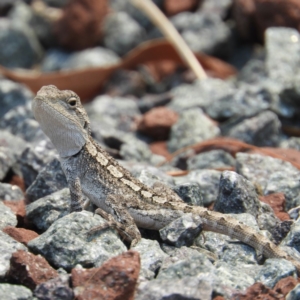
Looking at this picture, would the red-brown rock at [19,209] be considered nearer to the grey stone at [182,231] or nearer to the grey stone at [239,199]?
the grey stone at [182,231]

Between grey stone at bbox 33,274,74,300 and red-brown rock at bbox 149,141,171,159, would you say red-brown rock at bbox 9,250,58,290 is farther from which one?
red-brown rock at bbox 149,141,171,159

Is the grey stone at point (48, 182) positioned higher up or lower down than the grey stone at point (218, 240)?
higher up

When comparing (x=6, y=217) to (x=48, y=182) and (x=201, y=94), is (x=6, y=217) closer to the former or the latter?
(x=48, y=182)

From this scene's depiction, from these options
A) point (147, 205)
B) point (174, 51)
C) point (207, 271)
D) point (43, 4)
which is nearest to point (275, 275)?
point (207, 271)

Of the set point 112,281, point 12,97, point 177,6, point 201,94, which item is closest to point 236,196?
point 112,281

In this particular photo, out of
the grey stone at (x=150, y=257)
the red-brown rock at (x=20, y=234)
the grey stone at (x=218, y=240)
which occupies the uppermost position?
the red-brown rock at (x=20, y=234)

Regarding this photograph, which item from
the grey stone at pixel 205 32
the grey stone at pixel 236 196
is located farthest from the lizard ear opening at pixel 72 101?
the grey stone at pixel 205 32
